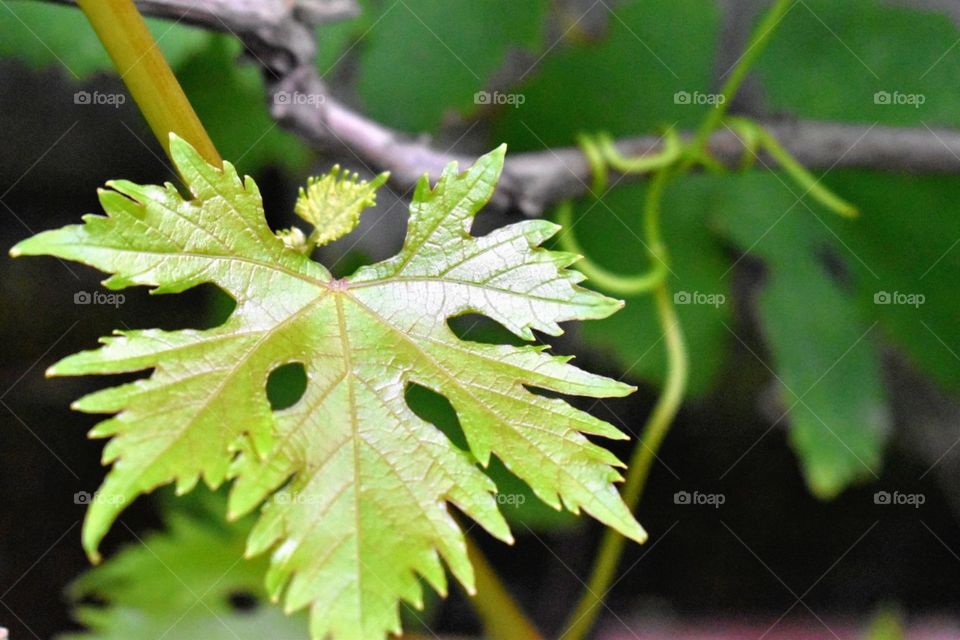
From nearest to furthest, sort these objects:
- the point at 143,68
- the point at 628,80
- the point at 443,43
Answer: the point at 143,68, the point at 443,43, the point at 628,80

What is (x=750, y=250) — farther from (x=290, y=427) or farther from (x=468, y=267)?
(x=290, y=427)

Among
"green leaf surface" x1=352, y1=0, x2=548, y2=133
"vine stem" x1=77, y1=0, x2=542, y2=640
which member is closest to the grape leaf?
"vine stem" x1=77, y1=0, x2=542, y2=640

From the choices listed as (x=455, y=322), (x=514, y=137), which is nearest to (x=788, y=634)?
(x=455, y=322)

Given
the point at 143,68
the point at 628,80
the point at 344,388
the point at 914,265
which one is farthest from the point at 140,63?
the point at 914,265

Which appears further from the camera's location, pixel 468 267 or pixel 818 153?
pixel 818 153

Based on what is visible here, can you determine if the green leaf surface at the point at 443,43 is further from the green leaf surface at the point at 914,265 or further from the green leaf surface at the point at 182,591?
the green leaf surface at the point at 182,591

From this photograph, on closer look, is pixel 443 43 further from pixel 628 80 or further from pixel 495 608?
pixel 495 608
